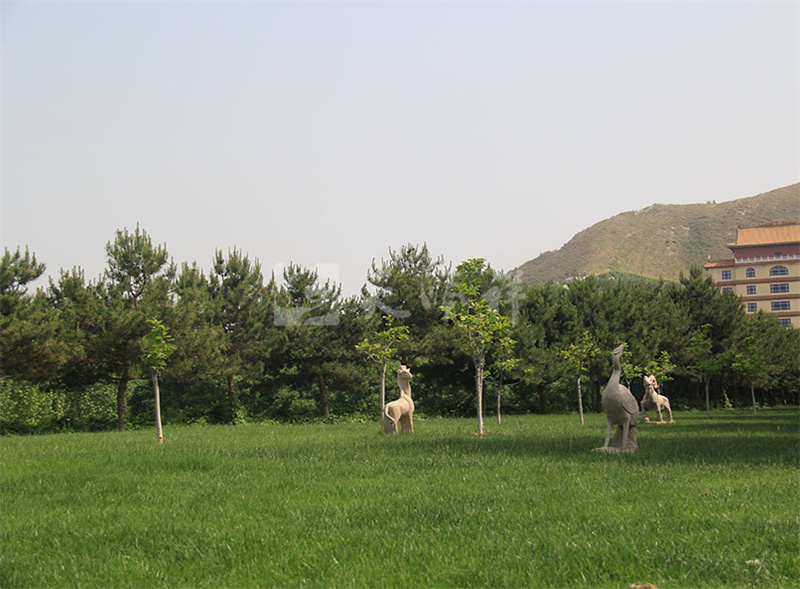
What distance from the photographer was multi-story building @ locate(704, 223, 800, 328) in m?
104

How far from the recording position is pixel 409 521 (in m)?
8.05

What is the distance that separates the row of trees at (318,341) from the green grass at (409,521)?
10.4m

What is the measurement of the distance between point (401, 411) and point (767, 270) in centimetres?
10095

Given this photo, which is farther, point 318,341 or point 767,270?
point 767,270

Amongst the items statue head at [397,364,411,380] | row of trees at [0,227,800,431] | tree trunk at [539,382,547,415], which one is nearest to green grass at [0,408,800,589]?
statue head at [397,364,411,380]

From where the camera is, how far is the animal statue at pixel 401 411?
20.7 meters

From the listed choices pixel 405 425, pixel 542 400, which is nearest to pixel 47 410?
pixel 405 425

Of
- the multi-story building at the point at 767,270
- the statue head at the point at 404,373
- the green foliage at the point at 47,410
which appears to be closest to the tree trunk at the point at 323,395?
the green foliage at the point at 47,410

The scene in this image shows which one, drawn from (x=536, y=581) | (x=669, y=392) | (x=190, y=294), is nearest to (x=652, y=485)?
(x=536, y=581)

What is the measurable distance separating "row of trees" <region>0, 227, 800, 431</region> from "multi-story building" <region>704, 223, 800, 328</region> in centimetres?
6336

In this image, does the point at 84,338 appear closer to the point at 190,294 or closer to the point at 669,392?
the point at 190,294

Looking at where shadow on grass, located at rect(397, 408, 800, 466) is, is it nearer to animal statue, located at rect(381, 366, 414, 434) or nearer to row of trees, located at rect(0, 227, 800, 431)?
animal statue, located at rect(381, 366, 414, 434)

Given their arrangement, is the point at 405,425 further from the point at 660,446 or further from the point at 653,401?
the point at 653,401

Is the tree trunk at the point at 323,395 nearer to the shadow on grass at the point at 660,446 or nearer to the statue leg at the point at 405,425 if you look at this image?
the statue leg at the point at 405,425
